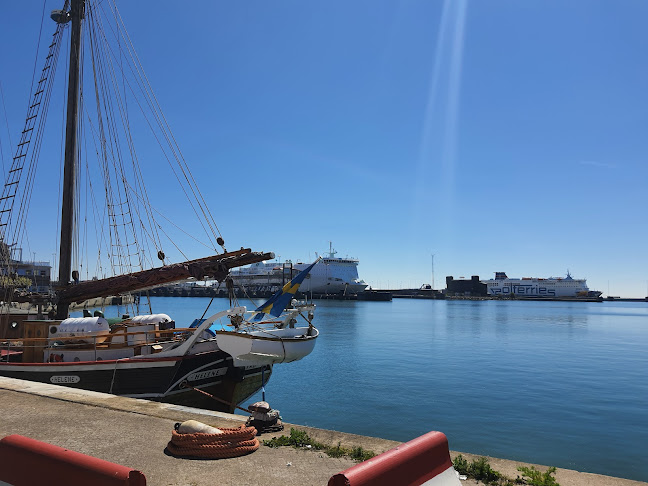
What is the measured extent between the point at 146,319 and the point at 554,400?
16360mm

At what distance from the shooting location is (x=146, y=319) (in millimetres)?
15023

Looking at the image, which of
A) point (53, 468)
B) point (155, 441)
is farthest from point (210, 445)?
point (53, 468)

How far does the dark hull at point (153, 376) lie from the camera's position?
1244 centimetres

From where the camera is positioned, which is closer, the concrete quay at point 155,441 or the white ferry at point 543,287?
the concrete quay at point 155,441

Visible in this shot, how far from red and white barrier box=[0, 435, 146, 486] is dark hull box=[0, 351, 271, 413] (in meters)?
9.01

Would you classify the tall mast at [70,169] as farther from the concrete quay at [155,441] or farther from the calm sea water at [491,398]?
the concrete quay at [155,441]

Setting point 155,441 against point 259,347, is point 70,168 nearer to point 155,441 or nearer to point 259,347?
point 259,347

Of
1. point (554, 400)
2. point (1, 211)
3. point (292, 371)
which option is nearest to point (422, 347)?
point (292, 371)

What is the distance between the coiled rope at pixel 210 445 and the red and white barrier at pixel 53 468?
2186mm

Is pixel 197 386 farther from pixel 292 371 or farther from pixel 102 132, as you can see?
pixel 102 132

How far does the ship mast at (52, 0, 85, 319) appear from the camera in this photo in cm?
1806

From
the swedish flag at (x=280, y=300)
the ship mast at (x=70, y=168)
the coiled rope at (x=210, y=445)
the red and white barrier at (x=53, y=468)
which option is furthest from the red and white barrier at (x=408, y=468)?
the ship mast at (x=70, y=168)

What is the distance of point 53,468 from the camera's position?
11.3ft

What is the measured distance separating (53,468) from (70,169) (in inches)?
706
